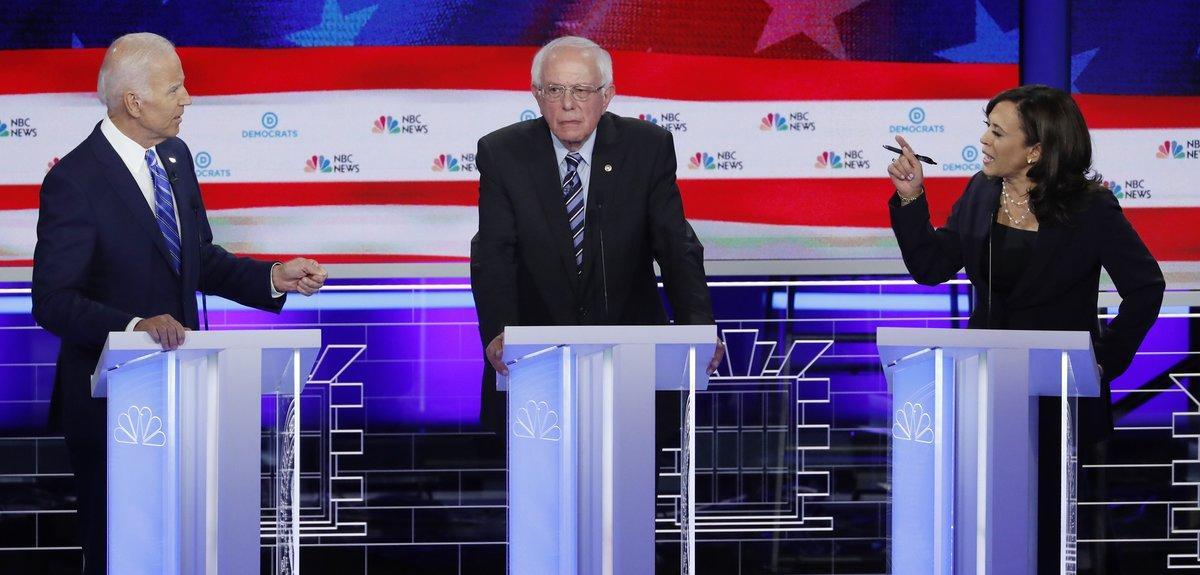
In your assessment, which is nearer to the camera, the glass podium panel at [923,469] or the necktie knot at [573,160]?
the glass podium panel at [923,469]

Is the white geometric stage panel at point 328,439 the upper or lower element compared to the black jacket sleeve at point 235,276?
lower

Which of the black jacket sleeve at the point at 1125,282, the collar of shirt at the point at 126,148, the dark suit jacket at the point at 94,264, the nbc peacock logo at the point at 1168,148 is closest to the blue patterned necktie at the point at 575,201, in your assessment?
the dark suit jacket at the point at 94,264

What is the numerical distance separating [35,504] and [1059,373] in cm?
370

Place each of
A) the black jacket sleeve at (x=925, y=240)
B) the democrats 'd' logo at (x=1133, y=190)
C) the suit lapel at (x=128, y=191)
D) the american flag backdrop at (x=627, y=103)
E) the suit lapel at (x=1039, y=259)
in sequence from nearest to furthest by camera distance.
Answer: the suit lapel at (x=128, y=191), the suit lapel at (x=1039, y=259), the black jacket sleeve at (x=925, y=240), the american flag backdrop at (x=627, y=103), the democrats 'd' logo at (x=1133, y=190)

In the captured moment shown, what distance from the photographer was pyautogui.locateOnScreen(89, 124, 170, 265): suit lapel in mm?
3246

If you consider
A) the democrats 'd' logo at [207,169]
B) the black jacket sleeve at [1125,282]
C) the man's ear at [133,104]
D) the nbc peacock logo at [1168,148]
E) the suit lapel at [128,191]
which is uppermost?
the nbc peacock logo at [1168,148]

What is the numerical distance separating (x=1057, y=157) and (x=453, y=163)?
6.92ft

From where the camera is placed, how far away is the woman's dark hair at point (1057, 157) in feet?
11.6

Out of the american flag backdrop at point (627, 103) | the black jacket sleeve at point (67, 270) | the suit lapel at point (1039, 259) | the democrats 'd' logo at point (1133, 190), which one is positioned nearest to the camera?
the black jacket sleeve at point (67, 270)

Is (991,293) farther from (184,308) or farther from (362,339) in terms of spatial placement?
(362,339)

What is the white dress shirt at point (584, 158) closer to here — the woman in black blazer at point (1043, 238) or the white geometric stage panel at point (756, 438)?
the woman in black blazer at point (1043, 238)

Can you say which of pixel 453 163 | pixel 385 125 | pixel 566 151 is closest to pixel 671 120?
pixel 453 163

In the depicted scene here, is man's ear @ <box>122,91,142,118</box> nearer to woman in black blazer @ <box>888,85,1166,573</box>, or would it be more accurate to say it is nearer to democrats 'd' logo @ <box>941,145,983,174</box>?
woman in black blazer @ <box>888,85,1166,573</box>

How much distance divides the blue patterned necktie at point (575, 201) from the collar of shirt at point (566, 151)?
11 mm
